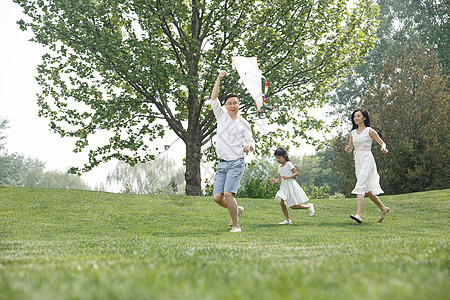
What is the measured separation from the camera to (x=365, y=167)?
962 centimetres

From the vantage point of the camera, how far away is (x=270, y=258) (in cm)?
311

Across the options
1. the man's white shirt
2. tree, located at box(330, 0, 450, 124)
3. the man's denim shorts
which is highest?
tree, located at box(330, 0, 450, 124)

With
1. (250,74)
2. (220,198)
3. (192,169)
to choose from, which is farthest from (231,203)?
(192,169)

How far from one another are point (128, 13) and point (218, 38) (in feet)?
12.8

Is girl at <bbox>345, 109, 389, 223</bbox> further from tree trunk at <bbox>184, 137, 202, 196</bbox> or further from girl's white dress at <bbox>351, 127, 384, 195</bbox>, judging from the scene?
tree trunk at <bbox>184, 137, 202, 196</bbox>

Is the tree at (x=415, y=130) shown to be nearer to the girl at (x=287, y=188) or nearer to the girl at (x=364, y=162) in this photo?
the girl at (x=364, y=162)

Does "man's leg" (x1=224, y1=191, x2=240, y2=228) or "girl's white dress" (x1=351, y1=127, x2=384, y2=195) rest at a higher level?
"girl's white dress" (x1=351, y1=127, x2=384, y2=195)

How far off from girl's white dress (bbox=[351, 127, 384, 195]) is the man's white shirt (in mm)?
3392

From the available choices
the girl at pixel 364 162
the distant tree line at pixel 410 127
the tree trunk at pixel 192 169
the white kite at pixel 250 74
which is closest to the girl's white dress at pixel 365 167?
the girl at pixel 364 162

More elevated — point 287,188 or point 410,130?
point 410,130

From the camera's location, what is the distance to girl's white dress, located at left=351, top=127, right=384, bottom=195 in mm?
9469

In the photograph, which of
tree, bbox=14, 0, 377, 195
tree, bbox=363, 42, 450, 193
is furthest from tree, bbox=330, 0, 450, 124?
tree, bbox=14, 0, 377, 195

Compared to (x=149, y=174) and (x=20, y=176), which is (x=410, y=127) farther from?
(x=20, y=176)

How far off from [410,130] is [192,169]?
13.1 meters
